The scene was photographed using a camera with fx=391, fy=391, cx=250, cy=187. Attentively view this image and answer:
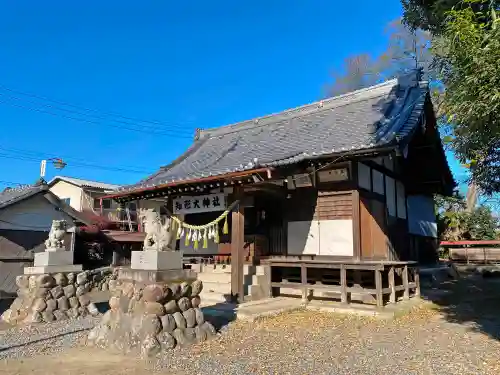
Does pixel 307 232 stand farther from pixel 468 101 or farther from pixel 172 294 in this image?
pixel 468 101

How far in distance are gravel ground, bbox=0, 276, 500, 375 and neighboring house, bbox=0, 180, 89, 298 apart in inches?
268

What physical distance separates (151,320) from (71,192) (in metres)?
27.1

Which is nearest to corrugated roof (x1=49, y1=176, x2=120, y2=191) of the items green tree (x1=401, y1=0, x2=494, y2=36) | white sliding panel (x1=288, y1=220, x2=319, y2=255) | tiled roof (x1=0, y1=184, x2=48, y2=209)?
tiled roof (x1=0, y1=184, x2=48, y2=209)

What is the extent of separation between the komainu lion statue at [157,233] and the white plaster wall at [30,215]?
959cm

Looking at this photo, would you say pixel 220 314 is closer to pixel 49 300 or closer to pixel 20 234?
pixel 49 300

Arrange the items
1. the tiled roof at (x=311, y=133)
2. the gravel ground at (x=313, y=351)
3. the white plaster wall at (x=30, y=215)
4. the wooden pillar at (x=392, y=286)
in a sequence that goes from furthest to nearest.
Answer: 1. the white plaster wall at (x=30, y=215)
2. the tiled roof at (x=311, y=133)
3. the wooden pillar at (x=392, y=286)
4. the gravel ground at (x=313, y=351)

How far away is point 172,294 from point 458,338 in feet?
18.0

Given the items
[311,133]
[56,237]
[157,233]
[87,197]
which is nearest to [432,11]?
[311,133]

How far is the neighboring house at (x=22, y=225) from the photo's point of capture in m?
14.5

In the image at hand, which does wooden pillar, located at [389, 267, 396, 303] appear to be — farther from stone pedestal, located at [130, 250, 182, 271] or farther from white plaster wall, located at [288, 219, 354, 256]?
stone pedestal, located at [130, 250, 182, 271]

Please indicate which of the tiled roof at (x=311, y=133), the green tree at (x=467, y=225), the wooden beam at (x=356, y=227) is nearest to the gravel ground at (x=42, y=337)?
the tiled roof at (x=311, y=133)

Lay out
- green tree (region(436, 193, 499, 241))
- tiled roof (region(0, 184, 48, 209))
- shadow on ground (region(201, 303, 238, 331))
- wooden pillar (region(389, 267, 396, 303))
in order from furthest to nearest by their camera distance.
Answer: green tree (region(436, 193, 499, 241)) → tiled roof (region(0, 184, 48, 209)) → wooden pillar (region(389, 267, 396, 303)) → shadow on ground (region(201, 303, 238, 331))

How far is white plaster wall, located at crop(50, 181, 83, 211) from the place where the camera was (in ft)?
98.9

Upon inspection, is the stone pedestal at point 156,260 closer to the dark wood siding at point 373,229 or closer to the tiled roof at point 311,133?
the tiled roof at point 311,133
